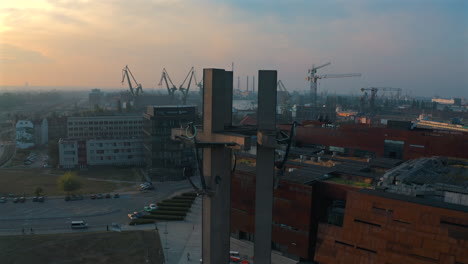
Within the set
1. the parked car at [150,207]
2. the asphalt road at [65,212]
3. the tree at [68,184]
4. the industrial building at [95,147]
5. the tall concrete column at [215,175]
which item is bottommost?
the asphalt road at [65,212]

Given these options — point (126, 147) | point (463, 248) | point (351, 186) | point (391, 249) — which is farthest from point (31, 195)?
point (463, 248)

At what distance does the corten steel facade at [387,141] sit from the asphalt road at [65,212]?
11791 millimetres

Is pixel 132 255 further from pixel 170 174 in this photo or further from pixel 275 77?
pixel 170 174

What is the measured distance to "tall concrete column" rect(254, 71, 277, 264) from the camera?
17.3 ft

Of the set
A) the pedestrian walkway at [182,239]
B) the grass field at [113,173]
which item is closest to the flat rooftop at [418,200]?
the pedestrian walkway at [182,239]

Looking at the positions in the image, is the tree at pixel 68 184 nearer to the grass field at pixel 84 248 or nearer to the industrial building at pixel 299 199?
the grass field at pixel 84 248

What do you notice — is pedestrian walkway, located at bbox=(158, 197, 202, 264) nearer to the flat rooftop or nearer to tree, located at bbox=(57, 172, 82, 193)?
the flat rooftop

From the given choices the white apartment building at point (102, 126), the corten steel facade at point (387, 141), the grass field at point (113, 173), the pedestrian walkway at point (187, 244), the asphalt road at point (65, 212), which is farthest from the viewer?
the white apartment building at point (102, 126)

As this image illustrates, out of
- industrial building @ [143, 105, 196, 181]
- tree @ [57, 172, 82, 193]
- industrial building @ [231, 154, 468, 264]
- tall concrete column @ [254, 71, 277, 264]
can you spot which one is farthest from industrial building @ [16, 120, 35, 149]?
tall concrete column @ [254, 71, 277, 264]

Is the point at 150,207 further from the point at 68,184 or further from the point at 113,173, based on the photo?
the point at 113,173

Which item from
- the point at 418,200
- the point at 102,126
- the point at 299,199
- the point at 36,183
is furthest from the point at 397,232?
the point at 102,126

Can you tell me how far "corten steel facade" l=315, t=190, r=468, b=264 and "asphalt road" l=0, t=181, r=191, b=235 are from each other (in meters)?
11.7

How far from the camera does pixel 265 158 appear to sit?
17.6ft

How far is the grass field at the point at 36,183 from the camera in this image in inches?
938
